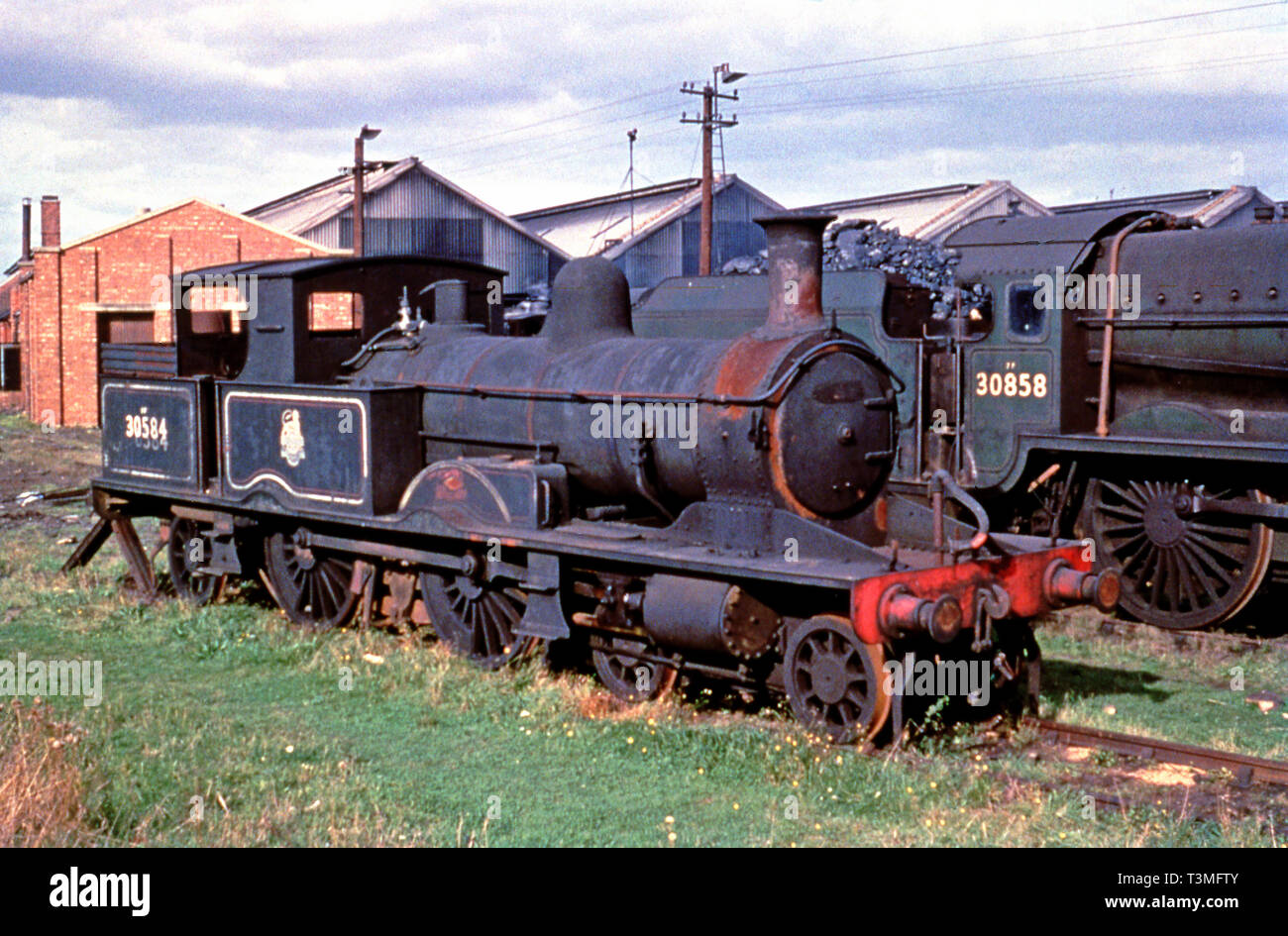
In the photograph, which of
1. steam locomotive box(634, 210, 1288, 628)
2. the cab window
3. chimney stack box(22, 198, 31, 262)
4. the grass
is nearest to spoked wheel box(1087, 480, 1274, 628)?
steam locomotive box(634, 210, 1288, 628)

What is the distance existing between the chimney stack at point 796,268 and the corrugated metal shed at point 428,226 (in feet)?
95.4

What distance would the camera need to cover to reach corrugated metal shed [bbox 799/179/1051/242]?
37878mm

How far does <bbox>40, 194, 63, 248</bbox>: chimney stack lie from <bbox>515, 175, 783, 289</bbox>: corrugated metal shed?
48.1ft

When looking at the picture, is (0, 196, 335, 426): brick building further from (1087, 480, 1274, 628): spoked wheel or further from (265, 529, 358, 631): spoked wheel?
(1087, 480, 1274, 628): spoked wheel

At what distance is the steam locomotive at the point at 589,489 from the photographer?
7.82 meters

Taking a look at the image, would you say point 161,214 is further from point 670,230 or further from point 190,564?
point 190,564

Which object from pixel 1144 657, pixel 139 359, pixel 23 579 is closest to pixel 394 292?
pixel 139 359

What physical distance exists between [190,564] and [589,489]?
4519 millimetres

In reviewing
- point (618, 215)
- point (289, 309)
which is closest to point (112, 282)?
point (618, 215)

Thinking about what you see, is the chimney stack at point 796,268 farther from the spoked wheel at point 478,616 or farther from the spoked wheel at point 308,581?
the spoked wheel at point 308,581

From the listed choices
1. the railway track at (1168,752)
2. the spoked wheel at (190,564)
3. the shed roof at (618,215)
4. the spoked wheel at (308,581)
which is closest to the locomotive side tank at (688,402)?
the spoked wheel at (308,581)

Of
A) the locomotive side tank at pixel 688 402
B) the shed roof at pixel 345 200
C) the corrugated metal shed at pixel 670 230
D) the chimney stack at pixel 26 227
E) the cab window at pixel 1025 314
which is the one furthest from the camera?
the chimney stack at pixel 26 227
